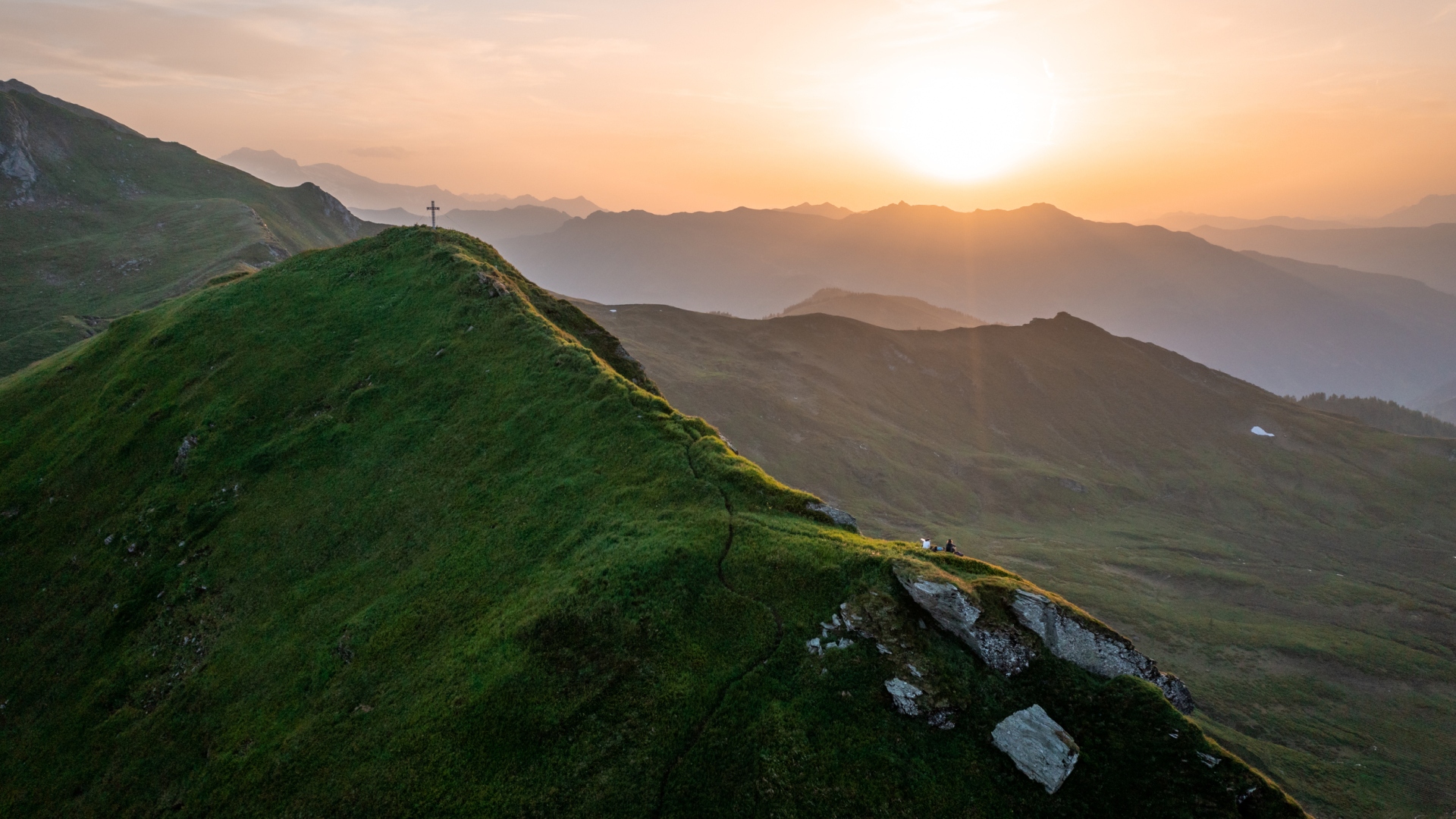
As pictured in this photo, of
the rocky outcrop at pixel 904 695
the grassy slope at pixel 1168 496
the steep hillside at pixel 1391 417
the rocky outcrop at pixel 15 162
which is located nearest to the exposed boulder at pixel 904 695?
the rocky outcrop at pixel 904 695

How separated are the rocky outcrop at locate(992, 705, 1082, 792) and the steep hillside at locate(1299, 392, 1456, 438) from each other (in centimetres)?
21435

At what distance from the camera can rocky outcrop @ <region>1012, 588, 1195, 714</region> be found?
15.0 meters

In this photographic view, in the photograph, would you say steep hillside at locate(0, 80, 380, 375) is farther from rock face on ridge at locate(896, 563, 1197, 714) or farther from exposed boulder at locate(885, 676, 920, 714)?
rock face on ridge at locate(896, 563, 1197, 714)

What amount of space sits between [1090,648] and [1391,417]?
240892mm

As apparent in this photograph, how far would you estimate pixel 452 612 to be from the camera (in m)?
19.1

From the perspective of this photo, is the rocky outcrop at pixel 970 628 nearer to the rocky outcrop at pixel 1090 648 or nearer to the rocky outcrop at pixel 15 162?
the rocky outcrop at pixel 1090 648

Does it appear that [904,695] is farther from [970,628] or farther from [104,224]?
[104,224]

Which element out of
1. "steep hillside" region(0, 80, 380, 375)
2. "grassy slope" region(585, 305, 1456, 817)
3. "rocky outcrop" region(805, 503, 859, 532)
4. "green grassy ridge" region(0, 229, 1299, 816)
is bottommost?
"grassy slope" region(585, 305, 1456, 817)

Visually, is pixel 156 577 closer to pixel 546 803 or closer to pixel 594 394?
pixel 594 394

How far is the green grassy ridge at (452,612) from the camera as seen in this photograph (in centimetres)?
1390

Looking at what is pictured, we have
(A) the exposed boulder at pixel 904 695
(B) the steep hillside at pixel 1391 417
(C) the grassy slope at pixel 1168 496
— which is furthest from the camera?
(B) the steep hillside at pixel 1391 417

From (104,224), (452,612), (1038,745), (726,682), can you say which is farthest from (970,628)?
(104,224)

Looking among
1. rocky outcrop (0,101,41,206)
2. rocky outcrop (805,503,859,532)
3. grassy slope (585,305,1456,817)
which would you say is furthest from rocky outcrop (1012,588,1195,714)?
rocky outcrop (0,101,41,206)

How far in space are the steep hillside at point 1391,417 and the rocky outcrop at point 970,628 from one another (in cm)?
21354
